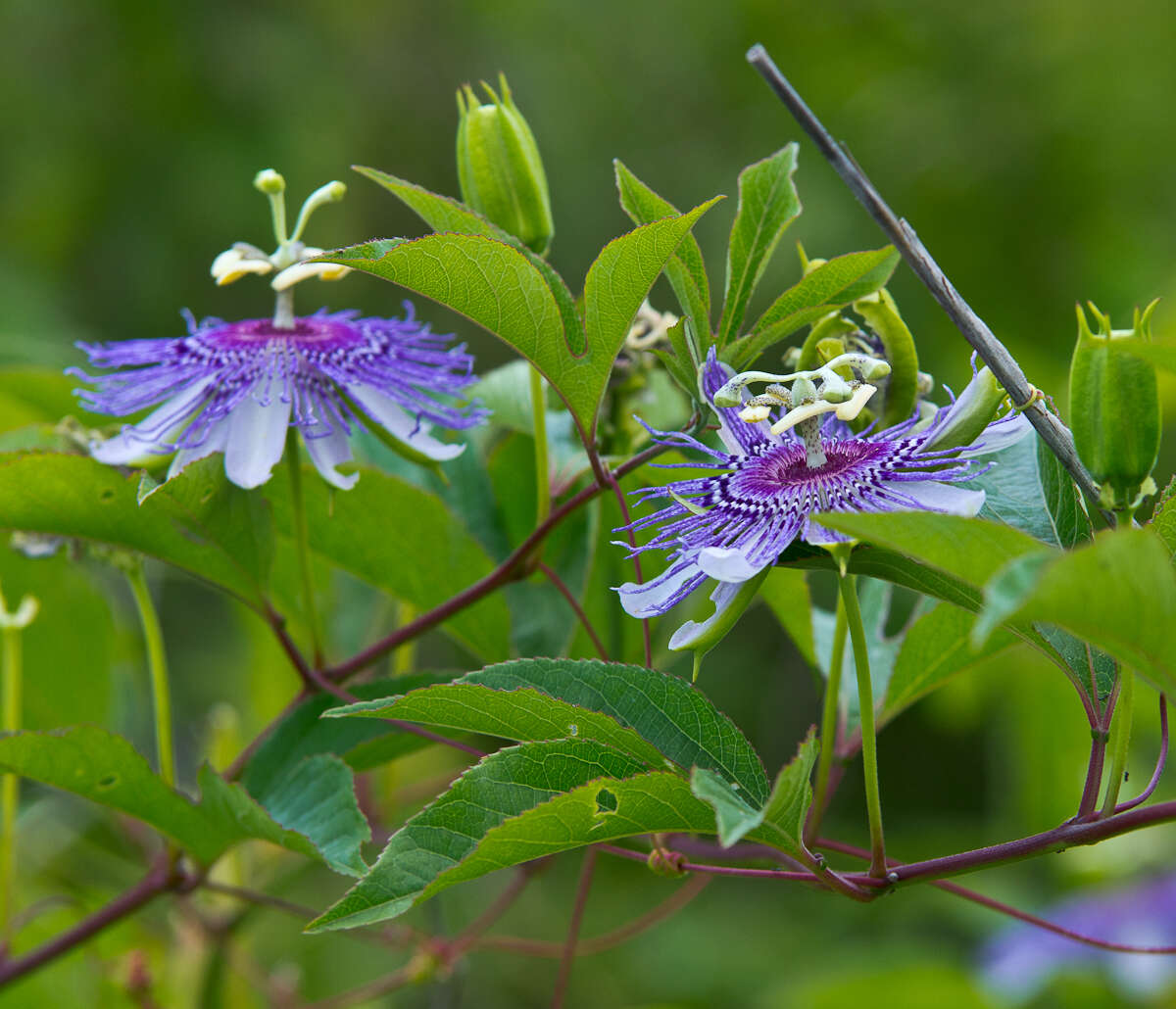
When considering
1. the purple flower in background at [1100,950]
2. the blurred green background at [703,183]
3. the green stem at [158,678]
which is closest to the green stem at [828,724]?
the green stem at [158,678]

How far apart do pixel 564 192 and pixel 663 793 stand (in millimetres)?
2852

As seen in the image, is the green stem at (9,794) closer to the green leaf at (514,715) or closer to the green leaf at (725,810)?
the green leaf at (514,715)

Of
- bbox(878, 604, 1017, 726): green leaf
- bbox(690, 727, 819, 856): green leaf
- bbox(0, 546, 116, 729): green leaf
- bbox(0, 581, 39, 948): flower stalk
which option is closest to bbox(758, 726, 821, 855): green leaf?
bbox(690, 727, 819, 856): green leaf

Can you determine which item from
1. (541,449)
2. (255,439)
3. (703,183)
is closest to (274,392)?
(255,439)

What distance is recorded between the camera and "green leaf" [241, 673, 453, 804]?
759 mm

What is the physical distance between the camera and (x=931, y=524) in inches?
17.0

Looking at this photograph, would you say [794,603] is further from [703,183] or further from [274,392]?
[703,183]

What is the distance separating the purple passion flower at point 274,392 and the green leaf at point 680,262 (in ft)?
0.60

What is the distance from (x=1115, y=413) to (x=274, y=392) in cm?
48

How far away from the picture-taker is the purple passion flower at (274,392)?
0.74 metres

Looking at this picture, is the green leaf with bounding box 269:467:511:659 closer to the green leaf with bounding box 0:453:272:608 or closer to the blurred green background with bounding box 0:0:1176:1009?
the green leaf with bounding box 0:453:272:608

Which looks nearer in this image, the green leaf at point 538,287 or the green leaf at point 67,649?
the green leaf at point 538,287

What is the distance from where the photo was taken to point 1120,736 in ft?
1.77

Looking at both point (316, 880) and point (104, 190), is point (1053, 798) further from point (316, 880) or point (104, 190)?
point (104, 190)
